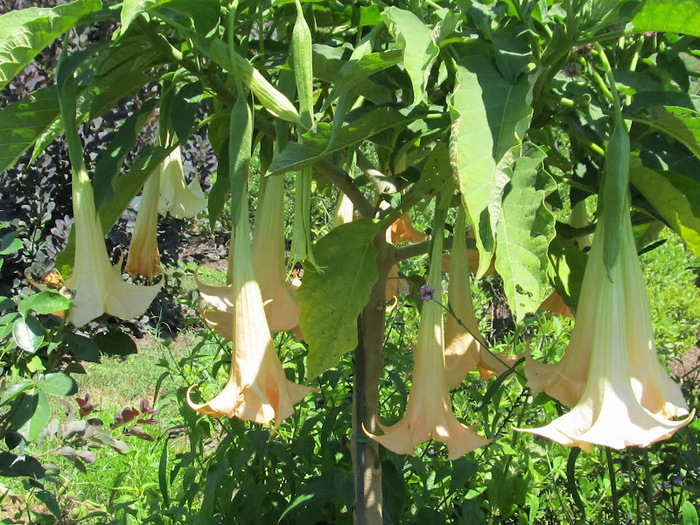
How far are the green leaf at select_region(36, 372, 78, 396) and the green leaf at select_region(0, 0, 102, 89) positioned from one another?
1.80 feet

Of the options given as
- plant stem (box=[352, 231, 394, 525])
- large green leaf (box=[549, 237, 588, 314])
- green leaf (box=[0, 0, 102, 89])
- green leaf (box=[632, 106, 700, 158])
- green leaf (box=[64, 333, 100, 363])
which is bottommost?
plant stem (box=[352, 231, 394, 525])

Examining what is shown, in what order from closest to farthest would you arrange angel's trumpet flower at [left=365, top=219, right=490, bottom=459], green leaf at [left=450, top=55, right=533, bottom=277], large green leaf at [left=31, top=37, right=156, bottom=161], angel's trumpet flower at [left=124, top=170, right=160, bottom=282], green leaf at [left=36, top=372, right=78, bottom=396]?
1. green leaf at [left=450, top=55, right=533, bottom=277]
2. large green leaf at [left=31, top=37, right=156, bottom=161]
3. angel's trumpet flower at [left=365, top=219, right=490, bottom=459]
4. angel's trumpet flower at [left=124, top=170, right=160, bottom=282]
5. green leaf at [left=36, top=372, right=78, bottom=396]

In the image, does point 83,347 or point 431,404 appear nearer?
point 431,404

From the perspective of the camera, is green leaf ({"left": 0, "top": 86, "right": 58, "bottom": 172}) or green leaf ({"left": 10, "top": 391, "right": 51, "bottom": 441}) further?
green leaf ({"left": 10, "top": 391, "right": 51, "bottom": 441})

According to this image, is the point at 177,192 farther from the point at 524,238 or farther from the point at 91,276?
the point at 524,238

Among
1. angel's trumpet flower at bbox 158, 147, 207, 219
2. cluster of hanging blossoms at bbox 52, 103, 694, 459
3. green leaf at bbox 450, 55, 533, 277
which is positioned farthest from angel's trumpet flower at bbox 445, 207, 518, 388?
angel's trumpet flower at bbox 158, 147, 207, 219

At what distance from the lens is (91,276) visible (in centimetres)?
77

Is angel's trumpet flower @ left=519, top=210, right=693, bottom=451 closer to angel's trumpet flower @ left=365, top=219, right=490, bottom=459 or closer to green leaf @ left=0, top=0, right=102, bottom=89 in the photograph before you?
angel's trumpet flower @ left=365, top=219, right=490, bottom=459

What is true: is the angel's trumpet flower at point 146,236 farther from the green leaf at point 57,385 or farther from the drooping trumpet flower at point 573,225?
the drooping trumpet flower at point 573,225

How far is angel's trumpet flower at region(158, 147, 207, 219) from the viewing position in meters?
1.10

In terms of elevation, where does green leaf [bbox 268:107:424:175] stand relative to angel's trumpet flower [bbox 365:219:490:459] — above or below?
above

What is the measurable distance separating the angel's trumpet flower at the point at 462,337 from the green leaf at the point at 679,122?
29 centimetres

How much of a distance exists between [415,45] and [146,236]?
526 millimetres

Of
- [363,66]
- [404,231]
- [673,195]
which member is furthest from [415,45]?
[404,231]
